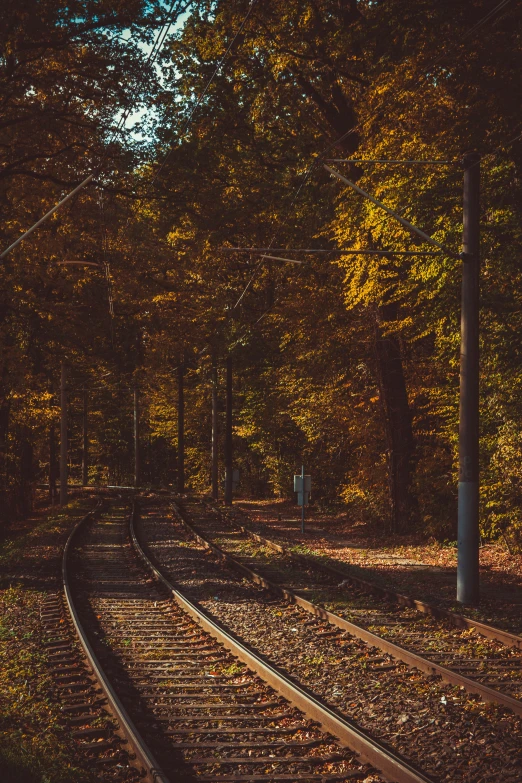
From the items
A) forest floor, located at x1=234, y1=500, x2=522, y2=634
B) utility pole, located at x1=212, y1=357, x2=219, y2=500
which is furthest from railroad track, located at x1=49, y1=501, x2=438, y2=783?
utility pole, located at x1=212, y1=357, x2=219, y2=500

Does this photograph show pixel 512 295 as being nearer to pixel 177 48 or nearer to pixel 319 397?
pixel 177 48

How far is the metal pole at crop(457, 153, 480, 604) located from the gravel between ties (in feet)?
10.00

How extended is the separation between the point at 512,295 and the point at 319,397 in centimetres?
1381

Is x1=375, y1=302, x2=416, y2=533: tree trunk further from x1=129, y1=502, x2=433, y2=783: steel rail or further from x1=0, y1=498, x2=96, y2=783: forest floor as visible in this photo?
x1=129, y1=502, x2=433, y2=783: steel rail

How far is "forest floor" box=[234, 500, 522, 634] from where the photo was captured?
1318cm

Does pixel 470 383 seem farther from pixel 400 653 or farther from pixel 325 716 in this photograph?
pixel 325 716

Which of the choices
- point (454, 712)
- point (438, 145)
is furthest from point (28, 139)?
point (454, 712)

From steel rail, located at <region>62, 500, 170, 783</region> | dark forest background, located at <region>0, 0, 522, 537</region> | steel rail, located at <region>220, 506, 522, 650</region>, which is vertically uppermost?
dark forest background, located at <region>0, 0, 522, 537</region>

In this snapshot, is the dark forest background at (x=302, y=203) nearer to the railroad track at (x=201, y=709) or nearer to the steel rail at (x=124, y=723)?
the railroad track at (x=201, y=709)

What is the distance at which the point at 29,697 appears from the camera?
8.08m

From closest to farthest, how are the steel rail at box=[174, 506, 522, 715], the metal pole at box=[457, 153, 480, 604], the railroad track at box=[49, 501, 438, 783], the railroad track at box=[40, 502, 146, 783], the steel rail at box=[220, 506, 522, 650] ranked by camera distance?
the railroad track at box=[49, 501, 438, 783] < the railroad track at box=[40, 502, 146, 783] < the steel rail at box=[174, 506, 522, 715] < the steel rail at box=[220, 506, 522, 650] < the metal pole at box=[457, 153, 480, 604]

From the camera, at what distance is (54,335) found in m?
30.0

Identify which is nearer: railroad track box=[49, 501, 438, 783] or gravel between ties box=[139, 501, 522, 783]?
railroad track box=[49, 501, 438, 783]

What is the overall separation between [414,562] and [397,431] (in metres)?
6.55
